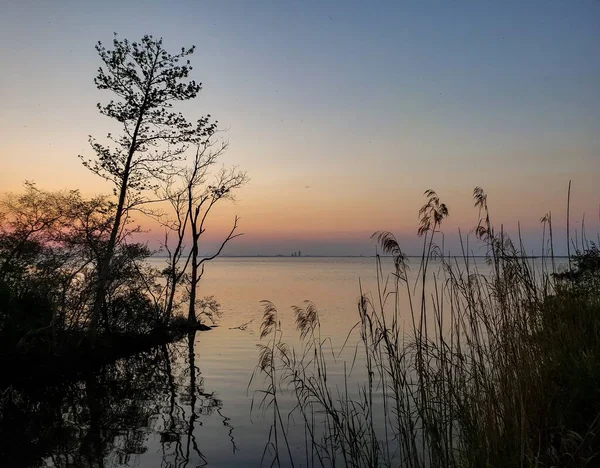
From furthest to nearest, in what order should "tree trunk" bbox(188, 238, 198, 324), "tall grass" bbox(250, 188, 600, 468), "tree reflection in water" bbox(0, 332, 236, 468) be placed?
"tree trunk" bbox(188, 238, 198, 324) < "tree reflection in water" bbox(0, 332, 236, 468) < "tall grass" bbox(250, 188, 600, 468)

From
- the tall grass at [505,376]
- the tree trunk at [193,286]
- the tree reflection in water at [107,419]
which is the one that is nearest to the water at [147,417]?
the tree reflection in water at [107,419]

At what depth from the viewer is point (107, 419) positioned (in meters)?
10.5

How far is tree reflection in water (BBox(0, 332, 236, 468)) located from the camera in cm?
821

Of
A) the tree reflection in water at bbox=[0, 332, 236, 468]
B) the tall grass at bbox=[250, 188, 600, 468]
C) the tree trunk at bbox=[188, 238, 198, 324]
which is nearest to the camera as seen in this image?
the tall grass at bbox=[250, 188, 600, 468]

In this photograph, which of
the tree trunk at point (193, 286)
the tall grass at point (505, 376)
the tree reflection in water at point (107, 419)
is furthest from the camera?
the tree trunk at point (193, 286)

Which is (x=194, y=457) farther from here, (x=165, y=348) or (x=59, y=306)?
(x=165, y=348)

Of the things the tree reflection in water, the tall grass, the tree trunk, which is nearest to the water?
the tree reflection in water

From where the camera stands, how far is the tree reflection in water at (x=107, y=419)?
8.21 metres

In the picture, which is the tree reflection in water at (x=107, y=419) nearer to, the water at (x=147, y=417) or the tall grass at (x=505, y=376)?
the water at (x=147, y=417)

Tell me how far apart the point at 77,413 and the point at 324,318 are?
1852cm

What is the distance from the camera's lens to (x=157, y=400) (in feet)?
40.2

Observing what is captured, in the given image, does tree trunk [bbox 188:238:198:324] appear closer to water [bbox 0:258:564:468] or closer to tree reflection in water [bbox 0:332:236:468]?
water [bbox 0:258:564:468]

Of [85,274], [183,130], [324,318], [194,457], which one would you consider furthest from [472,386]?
[324,318]

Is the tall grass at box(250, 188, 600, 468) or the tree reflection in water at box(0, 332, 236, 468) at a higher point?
the tall grass at box(250, 188, 600, 468)
